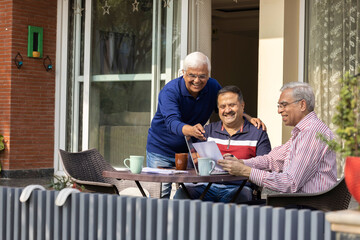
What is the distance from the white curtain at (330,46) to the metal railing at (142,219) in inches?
185

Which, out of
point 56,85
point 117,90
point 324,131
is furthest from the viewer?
point 56,85

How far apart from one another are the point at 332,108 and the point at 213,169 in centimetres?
366

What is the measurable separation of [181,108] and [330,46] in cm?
306

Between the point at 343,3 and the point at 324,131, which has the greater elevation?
the point at 343,3

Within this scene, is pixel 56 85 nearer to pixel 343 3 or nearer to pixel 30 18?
pixel 30 18

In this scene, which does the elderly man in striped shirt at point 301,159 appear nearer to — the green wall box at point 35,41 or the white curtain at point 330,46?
the white curtain at point 330,46

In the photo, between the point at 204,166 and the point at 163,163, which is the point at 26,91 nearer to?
the point at 163,163

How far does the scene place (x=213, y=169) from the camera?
12.9ft

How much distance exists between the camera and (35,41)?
367 inches

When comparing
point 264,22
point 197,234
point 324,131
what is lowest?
point 197,234

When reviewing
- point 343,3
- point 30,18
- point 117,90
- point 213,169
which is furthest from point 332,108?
point 30,18

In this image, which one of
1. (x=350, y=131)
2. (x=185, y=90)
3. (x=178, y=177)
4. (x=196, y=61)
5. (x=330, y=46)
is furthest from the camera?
(x=330, y=46)

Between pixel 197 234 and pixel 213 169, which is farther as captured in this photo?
pixel 213 169

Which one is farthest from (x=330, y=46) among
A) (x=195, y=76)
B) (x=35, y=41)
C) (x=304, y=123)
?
(x=35, y=41)
